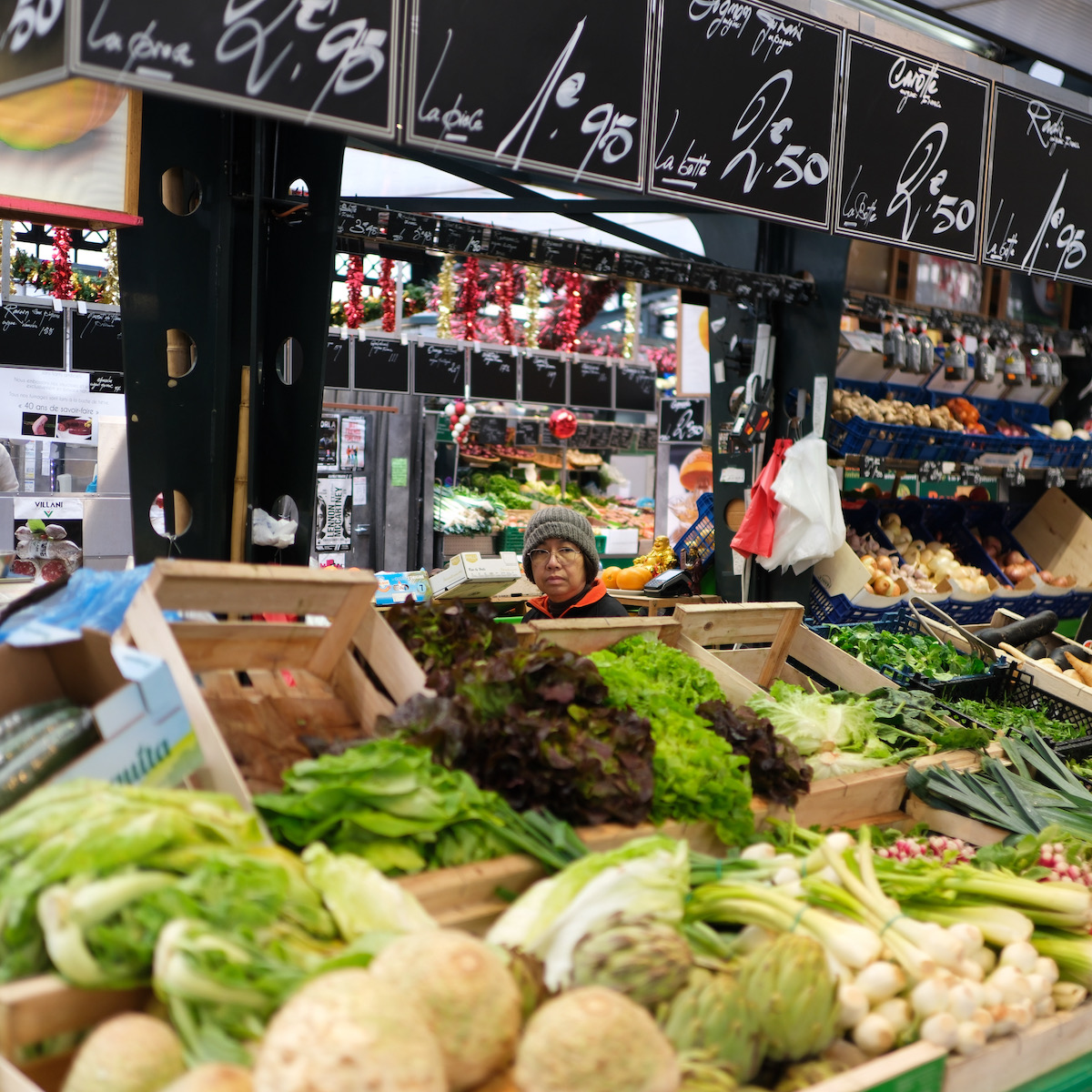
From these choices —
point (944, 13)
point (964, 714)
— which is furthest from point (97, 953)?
point (944, 13)

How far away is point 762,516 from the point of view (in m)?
6.26

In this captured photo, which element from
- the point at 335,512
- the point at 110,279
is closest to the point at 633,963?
the point at 335,512

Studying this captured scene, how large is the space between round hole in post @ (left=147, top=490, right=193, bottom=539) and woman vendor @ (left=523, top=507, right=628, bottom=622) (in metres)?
1.59

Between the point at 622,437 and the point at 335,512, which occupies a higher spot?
the point at 622,437

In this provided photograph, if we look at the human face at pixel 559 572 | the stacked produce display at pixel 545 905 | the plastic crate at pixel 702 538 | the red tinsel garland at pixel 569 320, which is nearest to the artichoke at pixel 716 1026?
the stacked produce display at pixel 545 905

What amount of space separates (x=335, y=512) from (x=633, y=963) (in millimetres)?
7546

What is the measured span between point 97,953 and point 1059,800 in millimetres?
2835

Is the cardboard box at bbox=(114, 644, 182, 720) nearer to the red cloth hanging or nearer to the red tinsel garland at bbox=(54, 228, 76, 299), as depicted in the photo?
the red cloth hanging

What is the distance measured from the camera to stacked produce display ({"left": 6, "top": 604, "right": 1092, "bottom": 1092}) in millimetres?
1593

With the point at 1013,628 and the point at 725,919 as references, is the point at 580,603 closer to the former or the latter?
A: the point at 1013,628

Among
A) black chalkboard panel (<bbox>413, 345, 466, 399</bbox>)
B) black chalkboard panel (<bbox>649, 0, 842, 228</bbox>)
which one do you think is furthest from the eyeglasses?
black chalkboard panel (<bbox>413, 345, 466, 399</bbox>)

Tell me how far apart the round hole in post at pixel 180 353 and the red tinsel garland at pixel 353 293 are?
5371mm

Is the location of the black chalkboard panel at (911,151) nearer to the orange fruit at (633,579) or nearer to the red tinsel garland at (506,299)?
the orange fruit at (633,579)

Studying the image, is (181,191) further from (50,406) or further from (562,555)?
(50,406)
